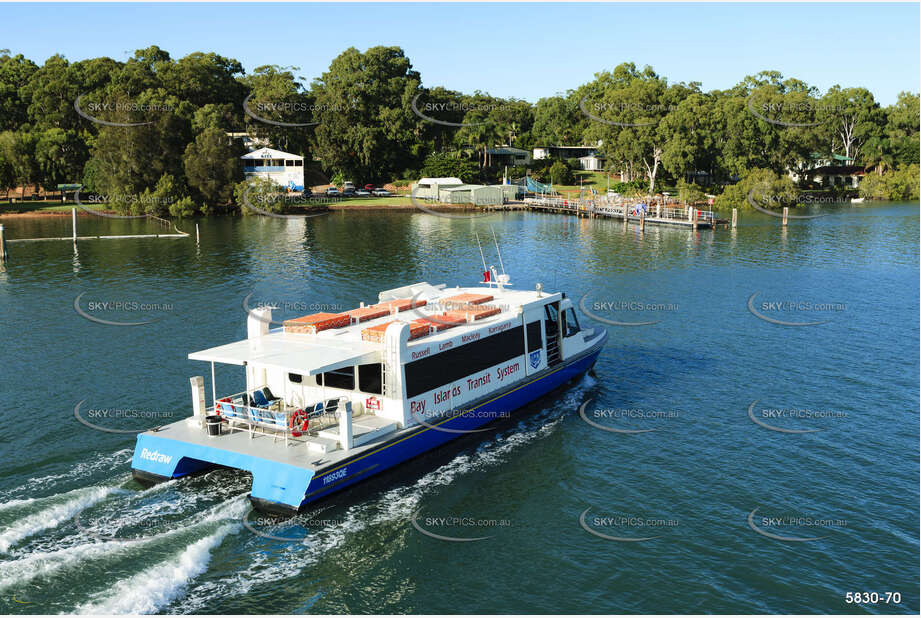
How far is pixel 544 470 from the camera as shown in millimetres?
22453

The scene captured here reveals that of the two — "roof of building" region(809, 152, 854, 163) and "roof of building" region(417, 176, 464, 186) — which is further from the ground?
"roof of building" region(809, 152, 854, 163)

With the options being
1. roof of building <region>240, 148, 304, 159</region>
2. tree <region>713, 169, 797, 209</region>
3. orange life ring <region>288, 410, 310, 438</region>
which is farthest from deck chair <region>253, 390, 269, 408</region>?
tree <region>713, 169, 797, 209</region>

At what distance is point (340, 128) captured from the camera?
11356 cm

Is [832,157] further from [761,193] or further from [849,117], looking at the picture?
[761,193]

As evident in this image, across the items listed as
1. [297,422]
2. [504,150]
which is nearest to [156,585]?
[297,422]

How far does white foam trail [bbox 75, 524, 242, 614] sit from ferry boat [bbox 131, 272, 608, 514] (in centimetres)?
210

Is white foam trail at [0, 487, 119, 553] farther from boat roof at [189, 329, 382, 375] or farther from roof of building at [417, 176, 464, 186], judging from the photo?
roof of building at [417, 176, 464, 186]

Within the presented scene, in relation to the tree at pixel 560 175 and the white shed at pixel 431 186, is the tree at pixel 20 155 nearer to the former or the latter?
the white shed at pixel 431 186

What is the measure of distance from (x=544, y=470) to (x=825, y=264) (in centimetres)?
4463

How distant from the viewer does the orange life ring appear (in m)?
20.0

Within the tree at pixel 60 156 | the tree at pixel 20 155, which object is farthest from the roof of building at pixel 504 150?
the tree at pixel 20 155

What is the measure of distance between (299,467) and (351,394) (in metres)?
3.65

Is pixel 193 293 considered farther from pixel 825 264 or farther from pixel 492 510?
pixel 825 264

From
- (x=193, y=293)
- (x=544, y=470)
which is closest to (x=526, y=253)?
(x=193, y=293)
